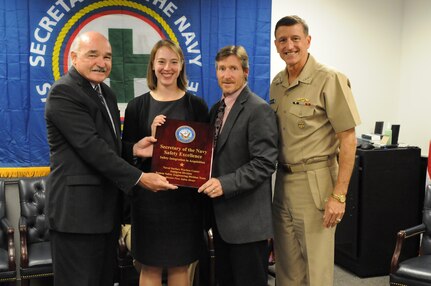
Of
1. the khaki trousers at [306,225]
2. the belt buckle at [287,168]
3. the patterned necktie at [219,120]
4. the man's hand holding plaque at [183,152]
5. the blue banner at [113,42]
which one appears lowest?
the khaki trousers at [306,225]

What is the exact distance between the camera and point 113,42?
10.8ft

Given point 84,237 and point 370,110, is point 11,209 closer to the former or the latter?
point 84,237

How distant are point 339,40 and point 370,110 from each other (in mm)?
751

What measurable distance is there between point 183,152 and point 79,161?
0.47m

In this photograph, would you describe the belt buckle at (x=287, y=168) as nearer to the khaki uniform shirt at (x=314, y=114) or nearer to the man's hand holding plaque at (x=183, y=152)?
the khaki uniform shirt at (x=314, y=114)

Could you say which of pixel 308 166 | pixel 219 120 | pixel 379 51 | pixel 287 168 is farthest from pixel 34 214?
pixel 379 51

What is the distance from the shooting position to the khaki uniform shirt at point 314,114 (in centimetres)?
210

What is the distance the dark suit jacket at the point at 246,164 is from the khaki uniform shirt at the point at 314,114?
0.13m

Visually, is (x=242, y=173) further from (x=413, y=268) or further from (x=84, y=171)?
(x=413, y=268)

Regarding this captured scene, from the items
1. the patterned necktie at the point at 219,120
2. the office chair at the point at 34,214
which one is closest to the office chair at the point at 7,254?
the office chair at the point at 34,214

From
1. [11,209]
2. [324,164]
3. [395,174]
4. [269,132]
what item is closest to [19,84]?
[11,209]

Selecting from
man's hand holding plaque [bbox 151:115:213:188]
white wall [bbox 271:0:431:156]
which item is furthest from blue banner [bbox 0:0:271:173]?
man's hand holding plaque [bbox 151:115:213:188]

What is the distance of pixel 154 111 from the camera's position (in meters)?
2.21

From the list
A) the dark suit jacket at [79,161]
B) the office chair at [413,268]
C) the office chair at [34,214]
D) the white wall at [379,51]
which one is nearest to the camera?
the dark suit jacket at [79,161]
